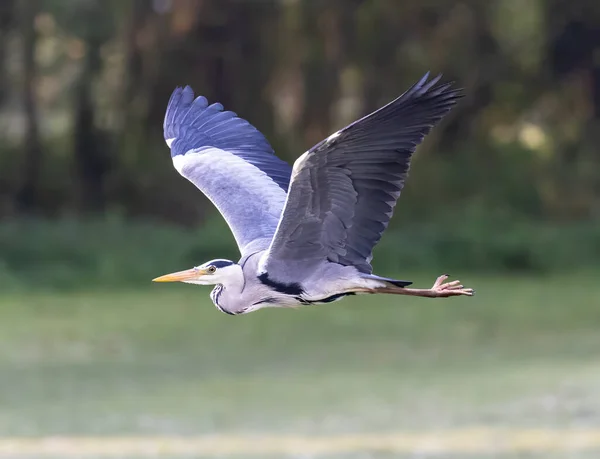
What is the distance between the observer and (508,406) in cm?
967

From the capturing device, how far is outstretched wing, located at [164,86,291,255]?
464 centimetres

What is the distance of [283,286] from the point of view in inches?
160

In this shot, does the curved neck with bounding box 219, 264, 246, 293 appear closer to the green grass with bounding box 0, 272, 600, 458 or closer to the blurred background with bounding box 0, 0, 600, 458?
the green grass with bounding box 0, 272, 600, 458

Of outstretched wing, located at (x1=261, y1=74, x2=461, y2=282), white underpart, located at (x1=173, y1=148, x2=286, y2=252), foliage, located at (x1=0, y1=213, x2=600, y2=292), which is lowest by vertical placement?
outstretched wing, located at (x1=261, y1=74, x2=461, y2=282)

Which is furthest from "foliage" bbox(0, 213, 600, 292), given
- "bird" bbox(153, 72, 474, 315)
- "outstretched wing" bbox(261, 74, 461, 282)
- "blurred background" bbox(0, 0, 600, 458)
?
"outstretched wing" bbox(261, 74, 461, 282)

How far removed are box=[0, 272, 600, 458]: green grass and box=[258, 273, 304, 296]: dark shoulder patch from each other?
17.2ft

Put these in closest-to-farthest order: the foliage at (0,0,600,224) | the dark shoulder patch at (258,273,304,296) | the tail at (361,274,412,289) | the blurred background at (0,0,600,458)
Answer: the tail at (361,274,412,289) < the dark shoulder patch at (258,273,304,296) < the blurred background at (0,0,600,458) < the foliage at (0,0,600,224)

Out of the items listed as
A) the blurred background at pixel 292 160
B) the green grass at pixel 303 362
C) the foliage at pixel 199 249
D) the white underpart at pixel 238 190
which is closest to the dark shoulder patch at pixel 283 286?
the white underpart at pixel 238 190

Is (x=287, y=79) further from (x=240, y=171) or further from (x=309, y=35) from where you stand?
(x=240, y=171)

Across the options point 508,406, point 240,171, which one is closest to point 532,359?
point 508,406

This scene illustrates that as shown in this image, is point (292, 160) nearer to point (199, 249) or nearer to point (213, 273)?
point (199, 249)

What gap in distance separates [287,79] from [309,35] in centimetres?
50

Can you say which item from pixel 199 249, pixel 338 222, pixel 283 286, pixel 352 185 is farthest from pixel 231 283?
pixel 199 249

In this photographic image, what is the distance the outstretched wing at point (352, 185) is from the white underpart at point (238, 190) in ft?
1.49
